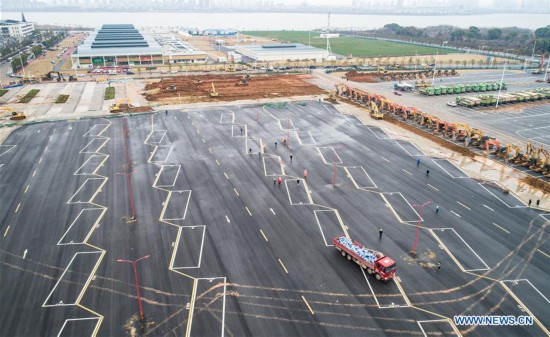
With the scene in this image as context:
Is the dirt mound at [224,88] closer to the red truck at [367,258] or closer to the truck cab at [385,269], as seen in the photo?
the red truck at [367,258]

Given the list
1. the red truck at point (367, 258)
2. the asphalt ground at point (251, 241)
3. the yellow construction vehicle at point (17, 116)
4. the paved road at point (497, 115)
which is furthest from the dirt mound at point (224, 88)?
the red truck at point (367, 258)

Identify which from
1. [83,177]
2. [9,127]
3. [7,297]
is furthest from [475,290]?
[9,127]

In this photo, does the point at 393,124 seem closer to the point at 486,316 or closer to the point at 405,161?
the point at 405,161

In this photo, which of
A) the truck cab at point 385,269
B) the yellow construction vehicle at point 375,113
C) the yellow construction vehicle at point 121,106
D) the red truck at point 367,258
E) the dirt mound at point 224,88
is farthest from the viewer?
the dirt mound at point 224,88


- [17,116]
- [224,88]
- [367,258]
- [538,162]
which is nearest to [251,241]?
[367,258]

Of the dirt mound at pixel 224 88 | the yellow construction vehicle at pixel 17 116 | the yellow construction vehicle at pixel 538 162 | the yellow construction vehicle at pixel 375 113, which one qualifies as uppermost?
the dirt mound at pixel 224 88

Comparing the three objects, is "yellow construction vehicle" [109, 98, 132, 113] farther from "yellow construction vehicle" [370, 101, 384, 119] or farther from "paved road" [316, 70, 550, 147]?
"paved road" [316, 70, 550, 147]

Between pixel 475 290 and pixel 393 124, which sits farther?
pixel 393 124
